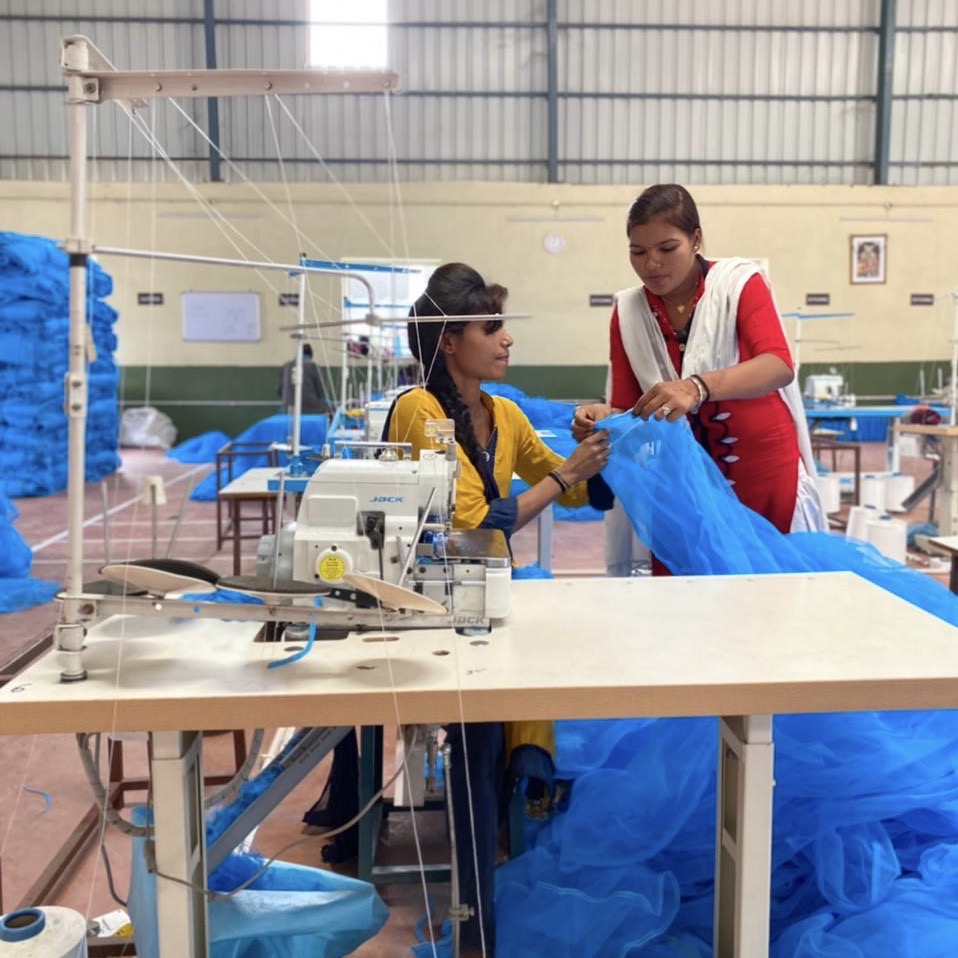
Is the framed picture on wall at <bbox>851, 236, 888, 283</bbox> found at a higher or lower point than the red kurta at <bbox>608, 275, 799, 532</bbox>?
higher

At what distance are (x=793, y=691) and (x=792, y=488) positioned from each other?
39.7 inches

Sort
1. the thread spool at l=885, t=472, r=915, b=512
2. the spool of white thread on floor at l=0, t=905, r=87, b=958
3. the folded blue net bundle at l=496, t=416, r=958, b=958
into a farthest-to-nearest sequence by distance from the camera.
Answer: the thread spool at l=885, t=472, r=915, b=512 → the folded blue net bundle at l=496, t=416, r=958, b=958 → the spool of white thread on floor at l=0, t=905, r=87, b=958

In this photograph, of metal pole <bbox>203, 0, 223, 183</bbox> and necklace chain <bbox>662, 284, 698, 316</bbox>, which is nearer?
necklace chain <bbox>662, 284, 698, 316</bbox>

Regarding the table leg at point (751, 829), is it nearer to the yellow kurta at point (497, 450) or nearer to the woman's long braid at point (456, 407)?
the yellow kurta at point (497, 450)

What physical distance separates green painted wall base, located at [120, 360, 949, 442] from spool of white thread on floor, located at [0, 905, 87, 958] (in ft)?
32.9

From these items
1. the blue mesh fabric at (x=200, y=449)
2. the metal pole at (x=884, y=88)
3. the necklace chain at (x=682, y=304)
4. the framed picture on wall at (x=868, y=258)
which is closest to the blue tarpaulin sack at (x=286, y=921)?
the necklace chain at (x=682, y=304)

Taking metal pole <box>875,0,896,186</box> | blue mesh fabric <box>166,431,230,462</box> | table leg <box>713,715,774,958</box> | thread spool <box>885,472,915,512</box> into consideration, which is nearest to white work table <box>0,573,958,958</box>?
table leg <box>713,715,774,958</box>

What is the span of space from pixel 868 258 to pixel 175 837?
461 inches

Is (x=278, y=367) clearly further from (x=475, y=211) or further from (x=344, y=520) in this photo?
(x=344, y=520)

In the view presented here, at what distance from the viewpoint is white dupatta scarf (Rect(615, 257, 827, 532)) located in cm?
205

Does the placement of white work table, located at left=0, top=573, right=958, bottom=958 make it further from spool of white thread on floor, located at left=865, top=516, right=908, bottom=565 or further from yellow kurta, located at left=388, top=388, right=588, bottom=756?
spool of white thread on floor, located at left=865, top=516, right=908, bottom=565

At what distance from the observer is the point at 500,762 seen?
1.82 meters

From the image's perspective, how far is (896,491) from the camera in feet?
21.1

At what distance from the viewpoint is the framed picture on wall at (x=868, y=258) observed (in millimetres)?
11211
